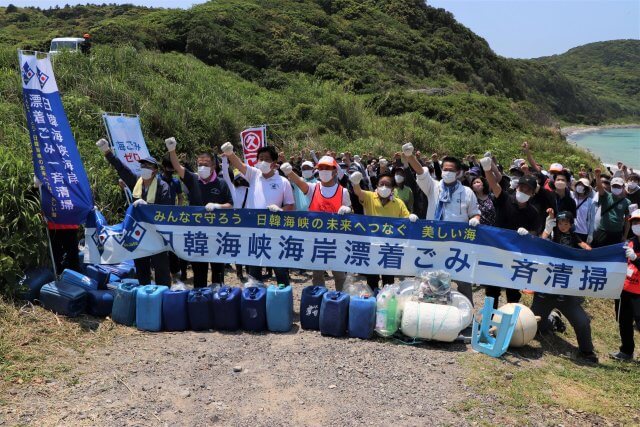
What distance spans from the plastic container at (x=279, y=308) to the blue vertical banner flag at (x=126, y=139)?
4.81 metres

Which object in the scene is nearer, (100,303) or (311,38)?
(100,303)

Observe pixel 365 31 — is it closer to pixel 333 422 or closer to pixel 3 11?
pixel 3 11

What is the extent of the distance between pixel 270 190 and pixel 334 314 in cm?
184

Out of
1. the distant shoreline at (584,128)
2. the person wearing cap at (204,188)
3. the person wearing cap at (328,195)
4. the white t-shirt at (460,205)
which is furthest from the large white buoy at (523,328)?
the distant shoreline at (584,128)

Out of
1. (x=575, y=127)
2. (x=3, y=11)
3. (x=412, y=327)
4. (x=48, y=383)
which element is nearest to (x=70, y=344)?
(x=48, y=383)

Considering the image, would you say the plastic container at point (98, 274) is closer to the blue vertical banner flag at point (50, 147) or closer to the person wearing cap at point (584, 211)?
the blue vertical banner flag at point (50, 147)

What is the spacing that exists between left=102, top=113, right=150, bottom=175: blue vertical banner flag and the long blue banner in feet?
10.3

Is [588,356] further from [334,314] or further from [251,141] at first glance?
[251,141]

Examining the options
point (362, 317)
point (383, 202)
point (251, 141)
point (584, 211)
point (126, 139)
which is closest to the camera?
point (362, 317)

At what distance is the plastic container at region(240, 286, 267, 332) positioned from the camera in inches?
241

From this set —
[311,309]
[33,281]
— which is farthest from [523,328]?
[33,281]

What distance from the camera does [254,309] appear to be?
6.14 meters

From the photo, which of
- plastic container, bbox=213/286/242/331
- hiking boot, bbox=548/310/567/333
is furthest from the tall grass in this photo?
hiking boot, bbox=548/310/567/333

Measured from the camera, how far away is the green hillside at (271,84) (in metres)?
12.1
